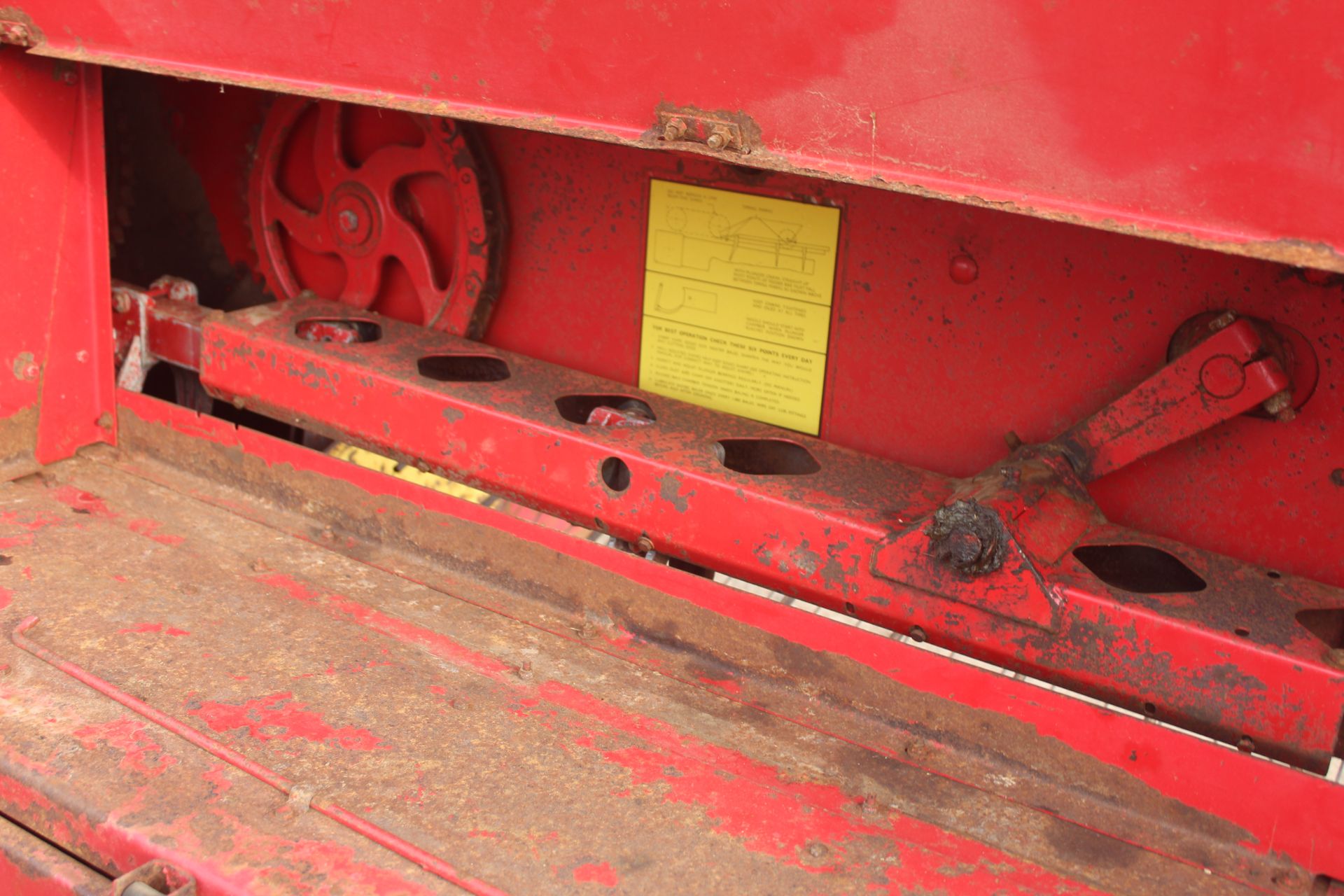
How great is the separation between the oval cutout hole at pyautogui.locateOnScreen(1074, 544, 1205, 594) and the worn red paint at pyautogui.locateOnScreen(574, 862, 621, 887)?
800 millimetres

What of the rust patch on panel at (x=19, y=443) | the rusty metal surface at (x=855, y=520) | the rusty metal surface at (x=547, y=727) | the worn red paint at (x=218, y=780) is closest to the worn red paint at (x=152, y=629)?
the rusty metal surface at (x=547, y=727)

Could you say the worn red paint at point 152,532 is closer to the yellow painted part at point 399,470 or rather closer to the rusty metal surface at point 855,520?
the rusty metal surface at point 855,520

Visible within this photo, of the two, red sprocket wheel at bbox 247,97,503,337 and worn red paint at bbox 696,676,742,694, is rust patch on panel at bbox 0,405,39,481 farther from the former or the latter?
worn red paint at bbox 696,676,742,694

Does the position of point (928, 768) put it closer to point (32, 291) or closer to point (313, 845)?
point (313, 845)

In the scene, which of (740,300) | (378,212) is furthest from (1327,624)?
(378,212)

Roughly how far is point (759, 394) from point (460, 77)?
0.76 m

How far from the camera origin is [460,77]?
1.49m

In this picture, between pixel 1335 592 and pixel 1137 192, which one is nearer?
pixel 1137 192

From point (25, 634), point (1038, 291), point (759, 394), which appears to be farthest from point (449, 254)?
point (1038, 291)

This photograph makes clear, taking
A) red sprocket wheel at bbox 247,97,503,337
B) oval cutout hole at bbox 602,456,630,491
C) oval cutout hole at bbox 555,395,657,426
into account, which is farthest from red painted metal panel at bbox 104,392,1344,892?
red sprocket wheel at bbox 247,97,503,337

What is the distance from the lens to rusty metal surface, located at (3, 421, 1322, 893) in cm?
139

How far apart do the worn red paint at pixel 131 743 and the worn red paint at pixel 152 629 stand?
0.72 ft

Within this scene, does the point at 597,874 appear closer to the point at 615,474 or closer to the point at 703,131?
the point at 615,474

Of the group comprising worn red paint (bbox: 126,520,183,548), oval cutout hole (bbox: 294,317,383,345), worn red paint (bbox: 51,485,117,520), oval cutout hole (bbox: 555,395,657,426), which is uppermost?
oval cutout hole (bbox: 294,317,383,345)
